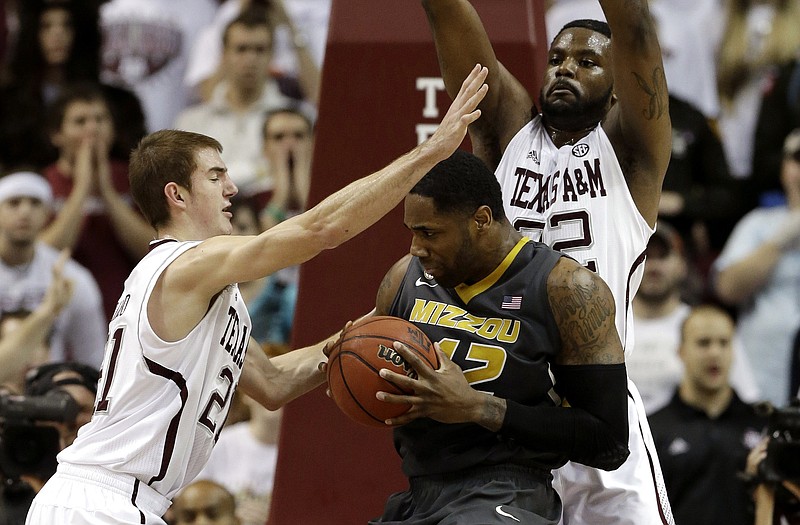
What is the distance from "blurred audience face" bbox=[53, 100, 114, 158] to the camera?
927 centimetres

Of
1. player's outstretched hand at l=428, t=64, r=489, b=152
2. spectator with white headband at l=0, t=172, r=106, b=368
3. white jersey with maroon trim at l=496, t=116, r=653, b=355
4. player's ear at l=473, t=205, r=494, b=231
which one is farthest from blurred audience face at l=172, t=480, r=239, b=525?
player's outstretched hand at l=428, t=64, r=489, b=152

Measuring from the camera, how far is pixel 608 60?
499cm

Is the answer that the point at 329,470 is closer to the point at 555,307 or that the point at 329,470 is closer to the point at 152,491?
the point at 152,491

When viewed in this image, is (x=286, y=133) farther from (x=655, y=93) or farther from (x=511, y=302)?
(x=511, y=302)

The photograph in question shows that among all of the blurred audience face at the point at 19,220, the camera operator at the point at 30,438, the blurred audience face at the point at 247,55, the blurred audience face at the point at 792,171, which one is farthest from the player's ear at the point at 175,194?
the blurred audience face at the point at 792,171

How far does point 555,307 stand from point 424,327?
45 cm

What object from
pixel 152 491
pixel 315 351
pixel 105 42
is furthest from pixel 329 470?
pixel 105 42

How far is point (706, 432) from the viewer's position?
729 cm

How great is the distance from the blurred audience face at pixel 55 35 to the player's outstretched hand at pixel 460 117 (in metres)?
6.33

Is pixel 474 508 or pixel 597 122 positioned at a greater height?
pixel 597 122

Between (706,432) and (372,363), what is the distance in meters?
3.54

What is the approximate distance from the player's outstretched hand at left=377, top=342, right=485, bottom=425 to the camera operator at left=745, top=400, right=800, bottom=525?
208 cm

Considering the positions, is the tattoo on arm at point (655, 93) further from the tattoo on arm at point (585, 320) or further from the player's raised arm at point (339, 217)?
the tattoo on arm at point (585, 320)

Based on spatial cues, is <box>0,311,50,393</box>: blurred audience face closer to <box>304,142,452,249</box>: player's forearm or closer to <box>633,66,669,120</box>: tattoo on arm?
<box>304,142,452,249</box>: player's forearm
